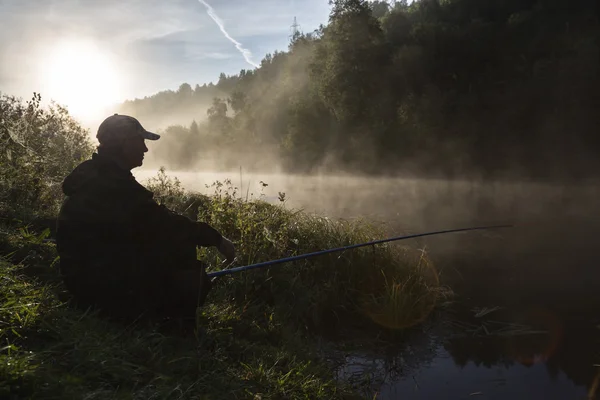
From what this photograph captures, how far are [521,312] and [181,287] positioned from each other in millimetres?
5413

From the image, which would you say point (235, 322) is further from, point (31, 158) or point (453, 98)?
point (453, 98)

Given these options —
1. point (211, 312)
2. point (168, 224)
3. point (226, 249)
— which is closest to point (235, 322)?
point (211, 312)

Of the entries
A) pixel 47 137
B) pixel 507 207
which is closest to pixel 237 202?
pixel 47 137

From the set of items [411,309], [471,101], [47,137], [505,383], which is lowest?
[505,383]

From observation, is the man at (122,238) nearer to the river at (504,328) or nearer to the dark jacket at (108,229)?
the dark jacket at (108,229)

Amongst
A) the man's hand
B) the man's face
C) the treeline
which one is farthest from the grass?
the treeline

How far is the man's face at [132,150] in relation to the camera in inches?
Result: 122

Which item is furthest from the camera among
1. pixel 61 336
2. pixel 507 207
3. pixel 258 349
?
pixel 507 207

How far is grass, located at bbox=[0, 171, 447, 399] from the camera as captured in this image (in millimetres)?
2350

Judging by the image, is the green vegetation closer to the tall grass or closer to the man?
the tall grass

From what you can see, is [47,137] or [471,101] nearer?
[47,137]

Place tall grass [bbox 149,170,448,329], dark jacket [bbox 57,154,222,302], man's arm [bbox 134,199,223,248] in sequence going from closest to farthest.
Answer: dark jacket [bbox 57,154,222,302] → man's arm [bbox 134,199,223,248] → tall grass [bbox 149,170,448,329]

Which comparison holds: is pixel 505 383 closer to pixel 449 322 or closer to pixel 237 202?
pixel 449 322

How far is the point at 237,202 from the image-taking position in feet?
26.0
